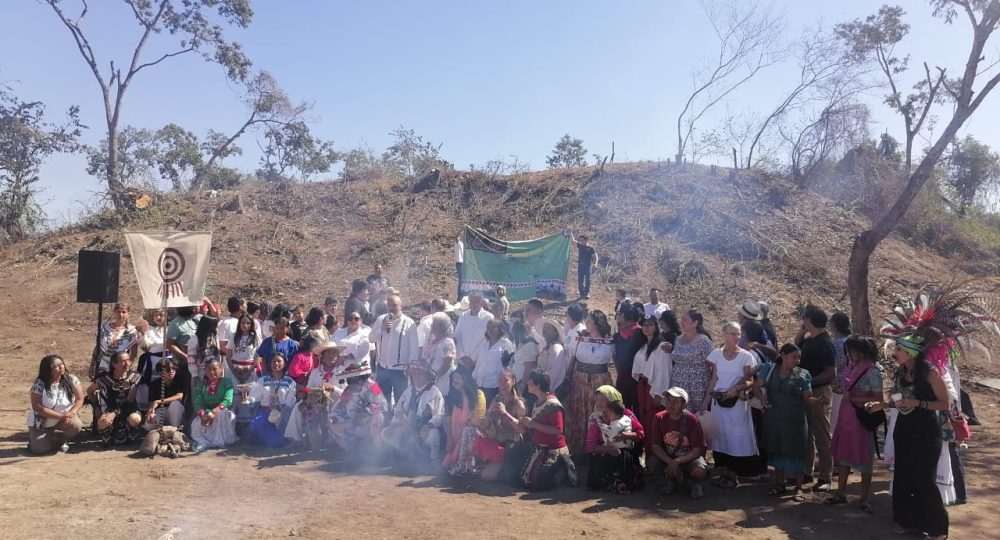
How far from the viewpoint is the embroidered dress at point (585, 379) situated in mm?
6887

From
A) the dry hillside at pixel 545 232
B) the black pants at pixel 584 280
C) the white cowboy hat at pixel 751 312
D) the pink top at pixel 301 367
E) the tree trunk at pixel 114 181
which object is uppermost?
the tree trunk at pixel 114 181

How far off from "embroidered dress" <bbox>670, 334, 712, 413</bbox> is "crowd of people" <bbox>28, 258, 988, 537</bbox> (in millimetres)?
14

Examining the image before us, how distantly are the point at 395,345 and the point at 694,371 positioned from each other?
333cm

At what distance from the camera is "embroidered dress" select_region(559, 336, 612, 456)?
22.6ft

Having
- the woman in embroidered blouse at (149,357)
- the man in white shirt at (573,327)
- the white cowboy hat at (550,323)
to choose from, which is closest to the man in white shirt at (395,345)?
the white cowboy hat at (550,323)

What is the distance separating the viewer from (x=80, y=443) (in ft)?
24.2

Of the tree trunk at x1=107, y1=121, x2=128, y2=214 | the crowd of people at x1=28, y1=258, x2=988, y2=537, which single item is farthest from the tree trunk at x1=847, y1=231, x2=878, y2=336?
the tree trunk at x1=107, y1=121, x2=128, y2=214

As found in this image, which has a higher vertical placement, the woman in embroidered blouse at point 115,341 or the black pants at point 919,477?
the woman in embroidered blouse at point 115,341

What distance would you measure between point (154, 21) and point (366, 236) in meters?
12.0

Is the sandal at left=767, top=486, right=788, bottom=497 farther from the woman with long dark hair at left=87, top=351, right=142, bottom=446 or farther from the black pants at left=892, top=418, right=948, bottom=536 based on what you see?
the woman with long dark hair at left=87, top=351, right=142, bottom=446

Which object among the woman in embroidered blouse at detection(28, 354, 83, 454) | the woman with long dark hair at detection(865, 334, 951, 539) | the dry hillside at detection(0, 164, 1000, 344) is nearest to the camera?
the woman with long dark hair at detection(865, 334, 951, 539)

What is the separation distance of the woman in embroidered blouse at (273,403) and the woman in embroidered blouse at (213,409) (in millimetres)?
271

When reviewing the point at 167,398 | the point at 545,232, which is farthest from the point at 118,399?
the point at 545,232

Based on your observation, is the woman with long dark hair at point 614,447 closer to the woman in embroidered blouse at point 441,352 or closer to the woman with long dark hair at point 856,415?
A: the woman with long dark hair at point 856,415
